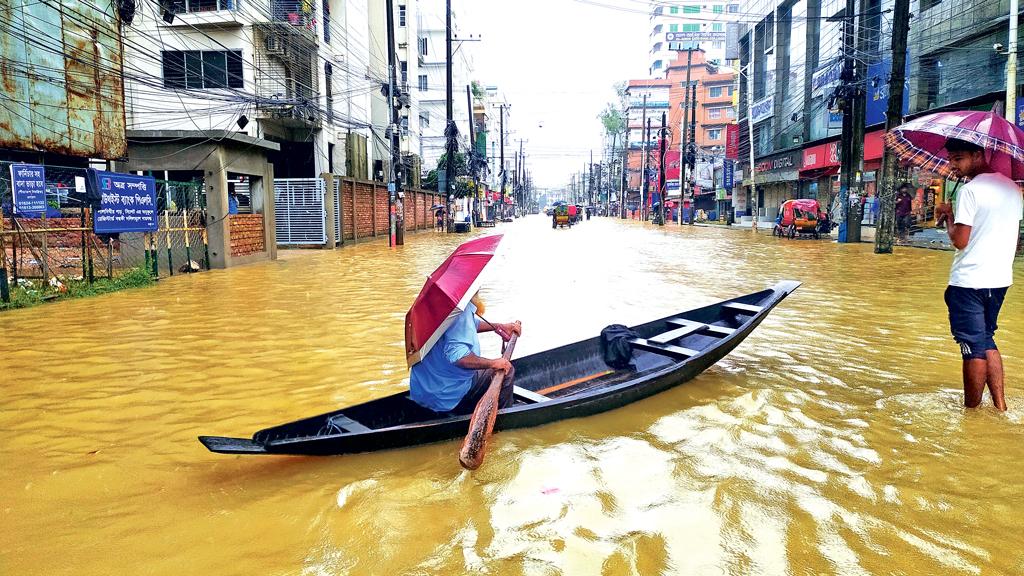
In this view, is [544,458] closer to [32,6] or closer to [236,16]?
[32,6]

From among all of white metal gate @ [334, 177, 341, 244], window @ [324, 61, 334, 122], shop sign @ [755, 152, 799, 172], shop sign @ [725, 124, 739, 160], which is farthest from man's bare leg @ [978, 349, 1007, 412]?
shop sign @ [725, 124, 739, 160]

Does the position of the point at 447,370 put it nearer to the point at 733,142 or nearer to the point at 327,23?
the point at 327,23

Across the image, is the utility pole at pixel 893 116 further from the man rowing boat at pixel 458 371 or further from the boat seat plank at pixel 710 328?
the man rowing boat at pixel 458 371

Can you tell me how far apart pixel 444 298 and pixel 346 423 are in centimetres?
108

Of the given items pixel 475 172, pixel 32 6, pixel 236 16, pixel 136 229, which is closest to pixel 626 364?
pixel 136 229

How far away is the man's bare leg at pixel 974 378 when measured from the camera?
15.2 ft

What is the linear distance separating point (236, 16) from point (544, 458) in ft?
87.7

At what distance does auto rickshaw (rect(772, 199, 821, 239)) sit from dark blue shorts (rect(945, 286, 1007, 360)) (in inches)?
997

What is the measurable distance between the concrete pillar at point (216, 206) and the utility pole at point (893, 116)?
55.3 ft

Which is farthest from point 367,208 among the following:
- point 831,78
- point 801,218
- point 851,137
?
point 831,78

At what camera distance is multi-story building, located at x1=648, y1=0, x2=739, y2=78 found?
296 feet

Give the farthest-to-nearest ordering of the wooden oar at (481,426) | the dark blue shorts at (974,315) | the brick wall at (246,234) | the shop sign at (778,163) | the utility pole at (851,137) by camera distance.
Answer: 1. the shop sign at (778,163)
2. the utility pole at (851,137)
3. the brick wall at (246,234)
4. the dark blue shorts at (974,315)
5. the wooden oar at (481,426)

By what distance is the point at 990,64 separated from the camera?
71.5 ft

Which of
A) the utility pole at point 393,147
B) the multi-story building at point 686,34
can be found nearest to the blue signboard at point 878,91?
the utility pole at point 393,147
